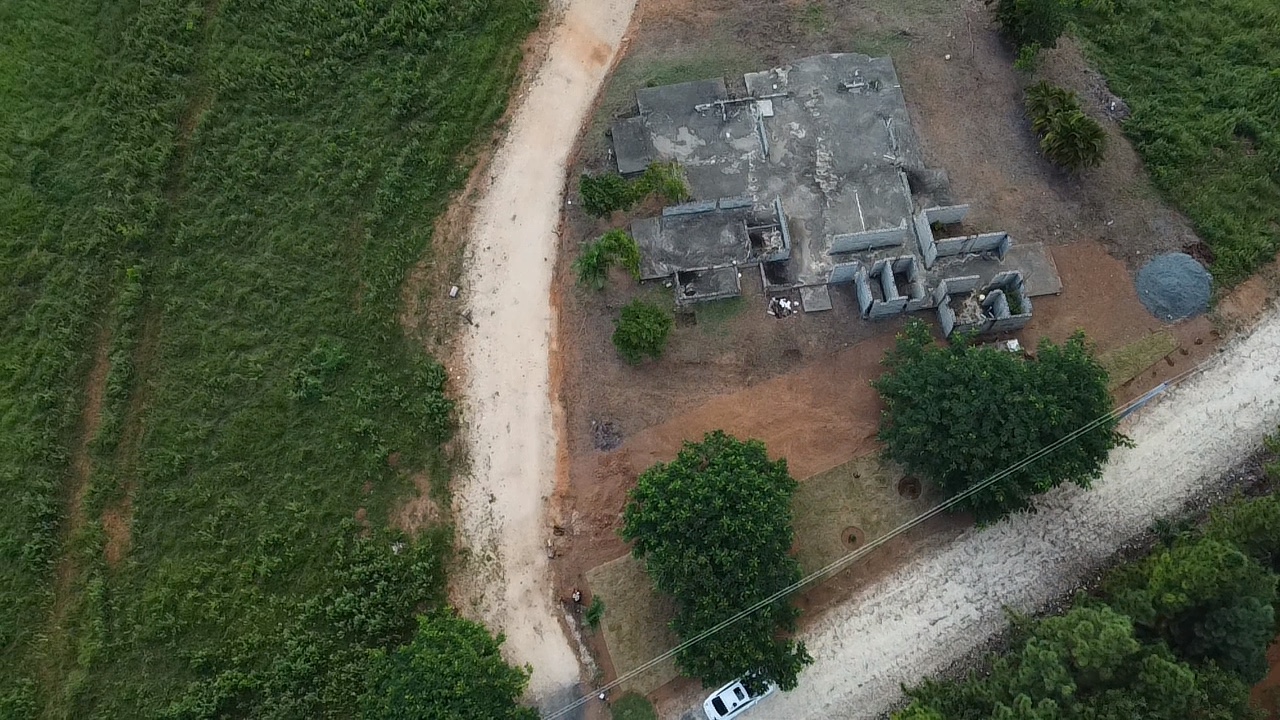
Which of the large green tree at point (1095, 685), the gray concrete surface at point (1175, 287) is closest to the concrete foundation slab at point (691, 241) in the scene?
the gray concrete surface at point (1175, 287)

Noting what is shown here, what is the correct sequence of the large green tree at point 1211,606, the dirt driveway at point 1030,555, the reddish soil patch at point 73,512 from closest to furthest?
Answer: the large green tree at point 1211,606
the dirt driveway at point 1030,555
the reddish soil patch at point 73,512

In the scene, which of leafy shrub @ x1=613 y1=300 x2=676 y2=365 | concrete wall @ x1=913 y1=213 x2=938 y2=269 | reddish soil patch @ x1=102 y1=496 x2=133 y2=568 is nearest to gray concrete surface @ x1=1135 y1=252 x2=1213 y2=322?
concrete wall @ x1=913 y1=213 x2=938 y2=269

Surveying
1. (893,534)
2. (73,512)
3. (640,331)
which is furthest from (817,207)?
(73,512)

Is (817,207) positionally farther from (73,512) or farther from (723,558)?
(73,512)

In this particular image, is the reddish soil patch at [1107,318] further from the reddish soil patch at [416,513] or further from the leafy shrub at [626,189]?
the reddish soil patch at [416,513]

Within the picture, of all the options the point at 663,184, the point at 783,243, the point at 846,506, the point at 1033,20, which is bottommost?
the point at 846,506

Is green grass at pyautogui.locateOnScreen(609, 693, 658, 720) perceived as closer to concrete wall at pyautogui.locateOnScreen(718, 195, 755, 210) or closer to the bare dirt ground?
the bare dirt ground
